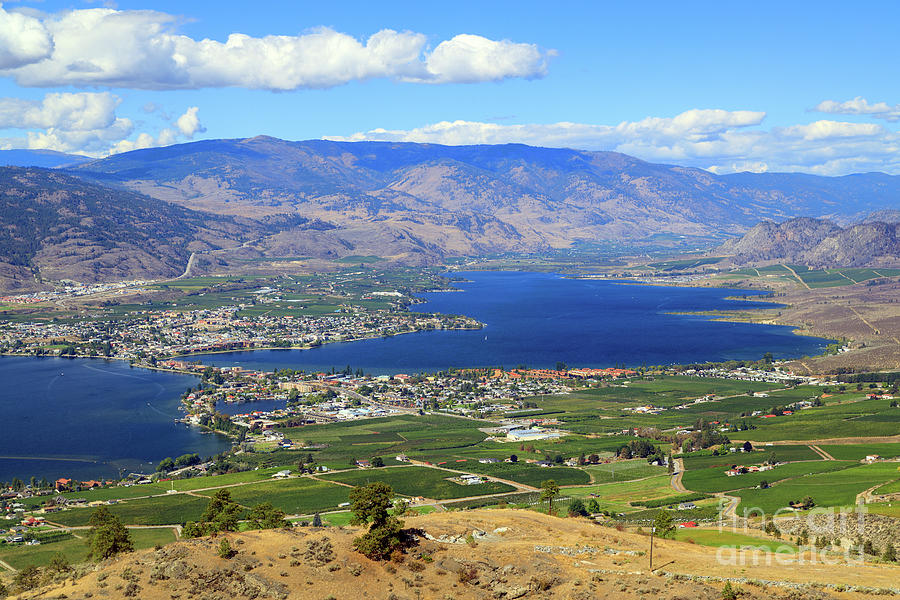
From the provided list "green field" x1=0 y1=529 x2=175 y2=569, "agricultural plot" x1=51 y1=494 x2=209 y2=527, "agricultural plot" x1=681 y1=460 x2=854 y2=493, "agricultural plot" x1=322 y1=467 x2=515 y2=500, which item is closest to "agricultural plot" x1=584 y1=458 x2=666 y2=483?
"agricultural plot" x1=681 y1=460 x2=854 y2=493

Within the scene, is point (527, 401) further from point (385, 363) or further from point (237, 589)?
point (237, 589)

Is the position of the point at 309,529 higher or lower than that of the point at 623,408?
higher

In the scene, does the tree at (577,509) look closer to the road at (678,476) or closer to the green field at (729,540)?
the green field at (729,540)

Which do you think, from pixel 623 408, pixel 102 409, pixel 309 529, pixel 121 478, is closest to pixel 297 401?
pixel 102 409

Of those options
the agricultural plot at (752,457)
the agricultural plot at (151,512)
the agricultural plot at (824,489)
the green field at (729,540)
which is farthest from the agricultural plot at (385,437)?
the green field at (729,540)

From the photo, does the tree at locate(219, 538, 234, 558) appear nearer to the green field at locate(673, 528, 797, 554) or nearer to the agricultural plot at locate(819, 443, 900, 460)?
the green field at locate(673, 528, 797, 554)

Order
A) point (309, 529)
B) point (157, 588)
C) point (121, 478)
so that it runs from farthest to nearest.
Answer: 1. point (121, 478)
2. point (309, 529)
3. point (157, 588)

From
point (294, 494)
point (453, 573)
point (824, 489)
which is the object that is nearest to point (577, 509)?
point (824, 489)

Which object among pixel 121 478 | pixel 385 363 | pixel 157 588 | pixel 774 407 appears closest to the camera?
pixel 157 588
